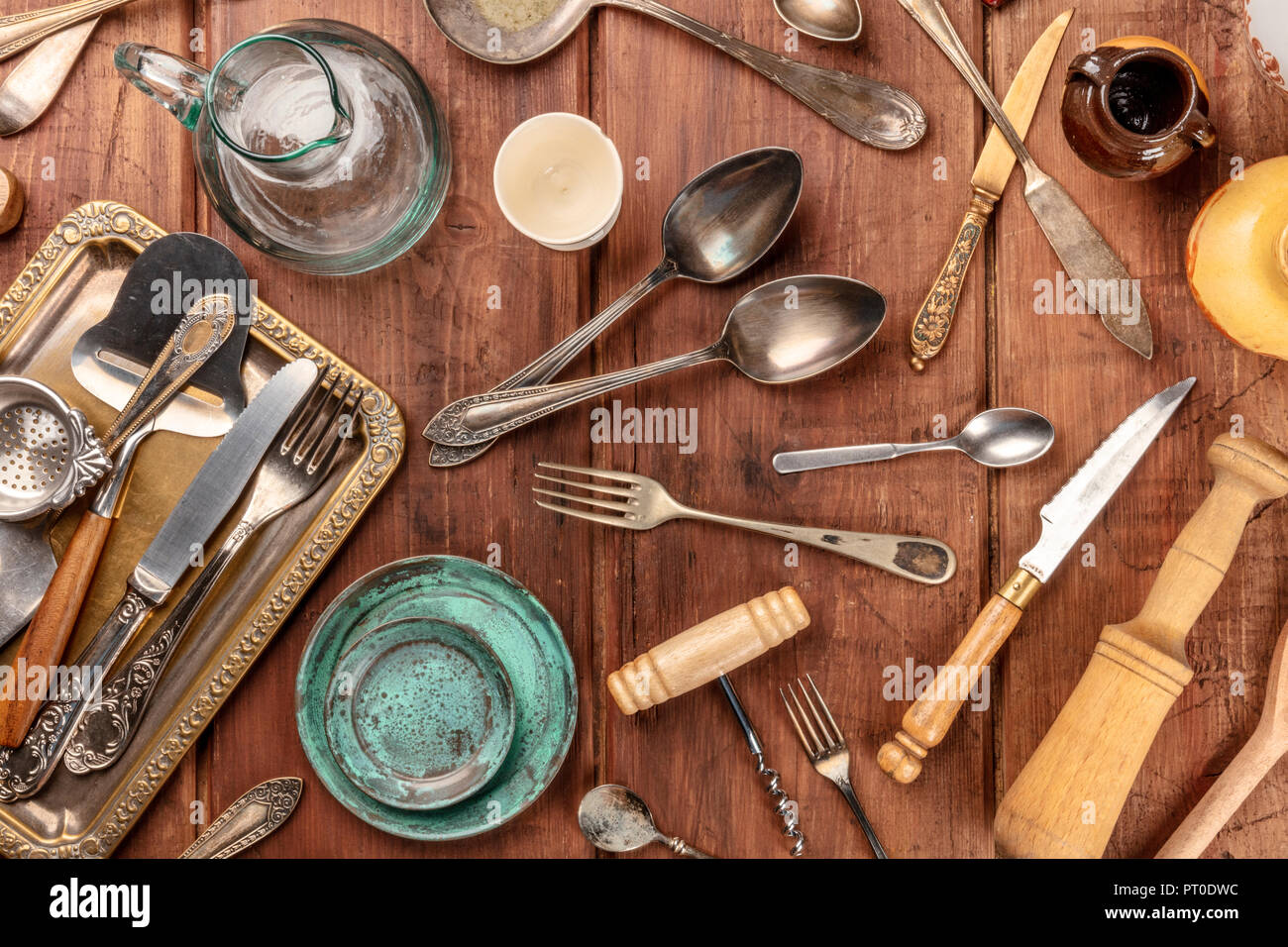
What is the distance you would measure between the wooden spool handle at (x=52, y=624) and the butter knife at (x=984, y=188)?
96 centimetres

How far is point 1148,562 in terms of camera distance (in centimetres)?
102

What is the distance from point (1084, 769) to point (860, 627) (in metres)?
0.27

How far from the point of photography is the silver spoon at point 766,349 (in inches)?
39.0

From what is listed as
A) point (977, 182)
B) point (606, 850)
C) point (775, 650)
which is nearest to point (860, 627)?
point (775, 650)

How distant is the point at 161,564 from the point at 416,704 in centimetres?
33

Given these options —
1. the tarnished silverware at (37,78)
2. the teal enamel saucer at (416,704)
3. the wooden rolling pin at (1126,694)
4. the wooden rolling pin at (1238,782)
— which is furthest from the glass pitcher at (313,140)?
the wooden rolling pin at (1238,782)

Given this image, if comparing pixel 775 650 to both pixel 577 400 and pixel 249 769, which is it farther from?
pixel 249 769

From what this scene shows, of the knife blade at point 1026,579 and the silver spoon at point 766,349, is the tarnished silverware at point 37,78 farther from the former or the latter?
the knife blade at point 1026,579

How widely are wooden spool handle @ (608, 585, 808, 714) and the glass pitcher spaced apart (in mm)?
547

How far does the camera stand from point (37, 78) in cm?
103

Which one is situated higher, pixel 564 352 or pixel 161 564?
pixel 564 352

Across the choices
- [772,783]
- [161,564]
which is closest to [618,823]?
[772,783]

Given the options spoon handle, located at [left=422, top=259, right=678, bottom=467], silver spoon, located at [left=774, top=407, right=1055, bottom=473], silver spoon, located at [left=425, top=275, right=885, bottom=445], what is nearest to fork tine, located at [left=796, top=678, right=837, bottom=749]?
silver spoon, located at [left=774, top=407, right=1055, bottom=473]

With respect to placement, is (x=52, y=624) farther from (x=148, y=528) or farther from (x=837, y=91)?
(x=837, y=91)
